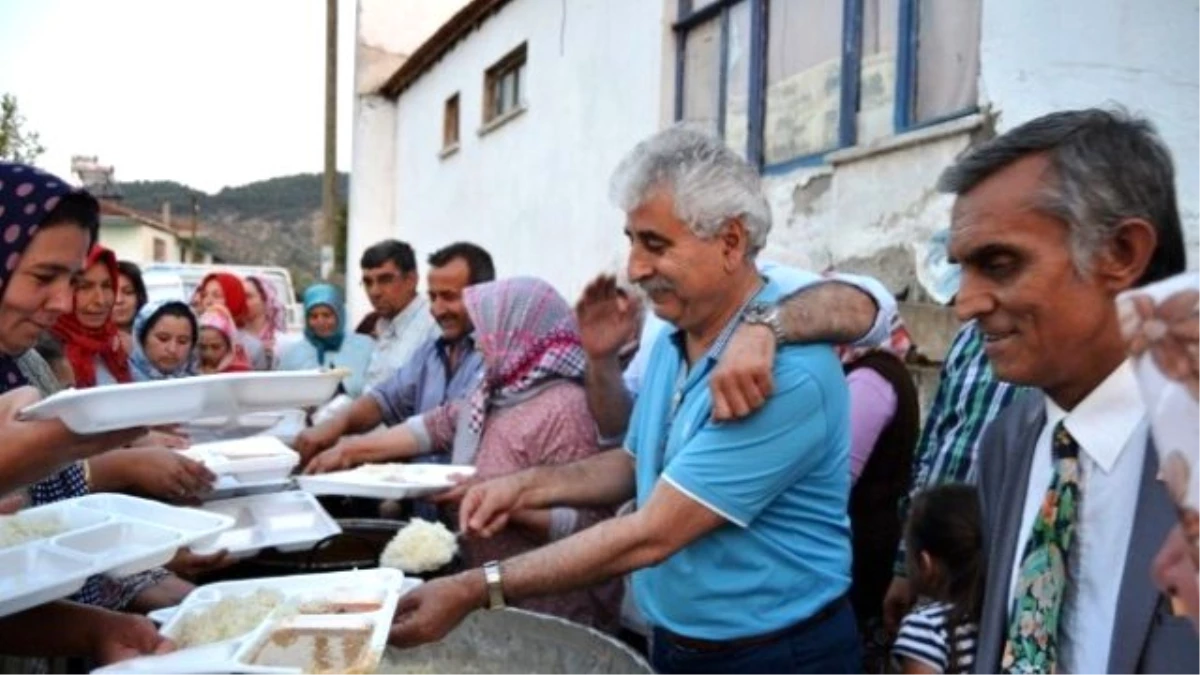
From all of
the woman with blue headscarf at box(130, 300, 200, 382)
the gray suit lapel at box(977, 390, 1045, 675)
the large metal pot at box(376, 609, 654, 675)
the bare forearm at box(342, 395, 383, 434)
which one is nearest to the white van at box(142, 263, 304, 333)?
the woman with blue headscarf at box(130, 300, 200, 382)

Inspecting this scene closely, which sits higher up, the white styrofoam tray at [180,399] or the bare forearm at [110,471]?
the white styrofoam tray at [180,399]

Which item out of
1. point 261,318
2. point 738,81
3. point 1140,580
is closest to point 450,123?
point 261,318

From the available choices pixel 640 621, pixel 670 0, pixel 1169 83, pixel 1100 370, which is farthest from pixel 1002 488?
pixel 670 0

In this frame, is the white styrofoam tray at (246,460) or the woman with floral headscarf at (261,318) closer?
the white styrofoam tray at (246,460)

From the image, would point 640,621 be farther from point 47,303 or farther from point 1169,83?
point 1169,83

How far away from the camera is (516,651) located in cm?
197

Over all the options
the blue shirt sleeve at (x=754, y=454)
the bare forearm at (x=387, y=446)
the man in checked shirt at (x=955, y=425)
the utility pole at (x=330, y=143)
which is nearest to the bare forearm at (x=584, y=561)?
the blue shirt sleeve at (x=754, y=454)

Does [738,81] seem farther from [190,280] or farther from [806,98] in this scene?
[190,280]

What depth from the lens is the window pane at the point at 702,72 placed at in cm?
665

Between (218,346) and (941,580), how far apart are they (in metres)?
4.67

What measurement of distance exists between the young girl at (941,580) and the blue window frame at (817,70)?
254 centimetres

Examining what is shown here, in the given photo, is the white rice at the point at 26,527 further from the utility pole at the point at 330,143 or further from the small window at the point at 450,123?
the utility pole at the point at 330,143

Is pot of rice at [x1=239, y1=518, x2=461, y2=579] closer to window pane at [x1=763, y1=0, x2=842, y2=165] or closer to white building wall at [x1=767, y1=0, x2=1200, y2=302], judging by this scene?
white building wall at [x1=767, y1=0, x2=1200, y2=302]

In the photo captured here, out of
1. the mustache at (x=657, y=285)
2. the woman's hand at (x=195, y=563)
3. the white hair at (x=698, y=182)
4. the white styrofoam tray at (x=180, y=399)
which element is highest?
the white hair at (x=698, y=182)
